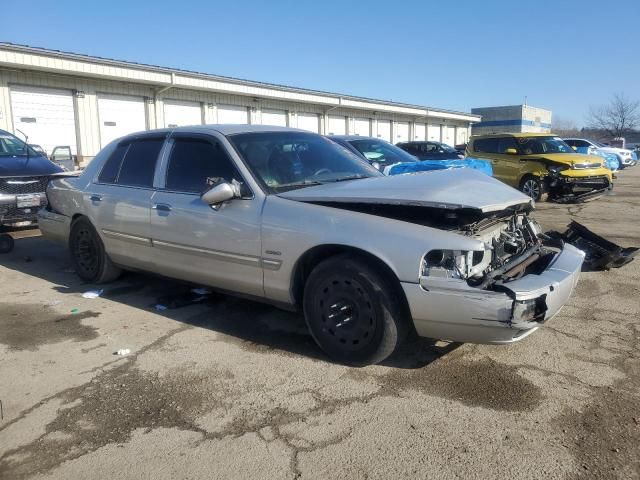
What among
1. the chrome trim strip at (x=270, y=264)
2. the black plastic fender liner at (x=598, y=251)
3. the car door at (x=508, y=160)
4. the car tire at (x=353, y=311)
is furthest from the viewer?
the car door at (x=508, y=160)

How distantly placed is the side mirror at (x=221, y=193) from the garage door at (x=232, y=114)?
18.8m

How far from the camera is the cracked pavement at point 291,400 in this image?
103 inches

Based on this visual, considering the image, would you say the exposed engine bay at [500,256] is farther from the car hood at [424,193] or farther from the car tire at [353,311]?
the car tire at [353,311]

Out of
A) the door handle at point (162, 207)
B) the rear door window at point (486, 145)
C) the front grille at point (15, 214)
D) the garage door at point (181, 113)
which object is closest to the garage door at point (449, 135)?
the garage door at point (181, 113)

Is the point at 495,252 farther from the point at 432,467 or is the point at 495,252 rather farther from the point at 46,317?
the point at 46,317

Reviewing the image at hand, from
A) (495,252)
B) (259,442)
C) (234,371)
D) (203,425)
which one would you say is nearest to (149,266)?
(234,371)

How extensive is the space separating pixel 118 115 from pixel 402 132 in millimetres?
20886

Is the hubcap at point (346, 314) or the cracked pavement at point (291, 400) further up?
the hubcap at point (346, 314)

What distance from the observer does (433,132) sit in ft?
129

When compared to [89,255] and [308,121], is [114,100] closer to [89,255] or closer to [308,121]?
[308,121]

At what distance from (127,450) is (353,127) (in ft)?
93.0

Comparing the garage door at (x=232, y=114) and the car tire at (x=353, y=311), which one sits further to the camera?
the garage door at (x=232, y=114)

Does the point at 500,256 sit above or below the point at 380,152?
below

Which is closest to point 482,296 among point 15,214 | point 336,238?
point 336,238
